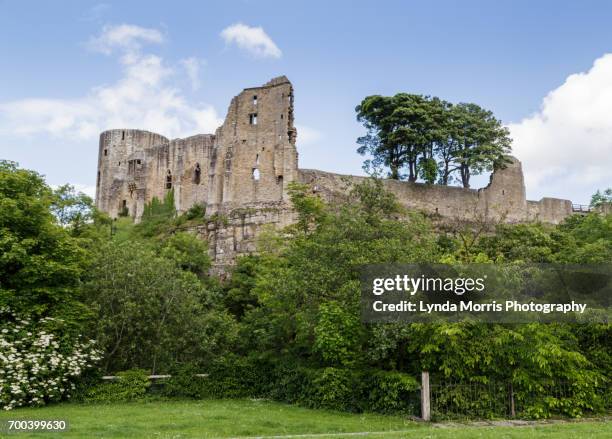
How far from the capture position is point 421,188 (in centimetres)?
4884

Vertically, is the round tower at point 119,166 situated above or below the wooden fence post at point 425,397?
above

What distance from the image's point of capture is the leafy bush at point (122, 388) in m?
23.2

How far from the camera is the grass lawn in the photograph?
1523 centimetres

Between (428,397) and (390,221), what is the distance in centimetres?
786

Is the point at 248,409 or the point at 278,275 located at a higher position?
the point at 278,275

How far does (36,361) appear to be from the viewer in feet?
71.4

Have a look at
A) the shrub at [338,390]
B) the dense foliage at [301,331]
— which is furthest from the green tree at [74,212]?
the shrub at [338,390]

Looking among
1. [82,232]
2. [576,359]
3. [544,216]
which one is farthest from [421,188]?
[576,359]

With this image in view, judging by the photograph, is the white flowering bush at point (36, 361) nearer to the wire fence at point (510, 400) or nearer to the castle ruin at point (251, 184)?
the wire fence at point (510, 400)

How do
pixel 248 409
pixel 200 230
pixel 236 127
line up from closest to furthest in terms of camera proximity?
1. pixel 248 409
2. pixel 200 230
3. pixel 236 127

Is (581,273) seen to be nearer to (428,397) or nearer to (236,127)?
(428,397)

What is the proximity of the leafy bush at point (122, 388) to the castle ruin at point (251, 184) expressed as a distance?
21.8 meters

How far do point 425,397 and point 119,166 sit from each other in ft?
149

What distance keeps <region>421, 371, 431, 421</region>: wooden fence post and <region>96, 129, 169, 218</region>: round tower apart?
40300mm
